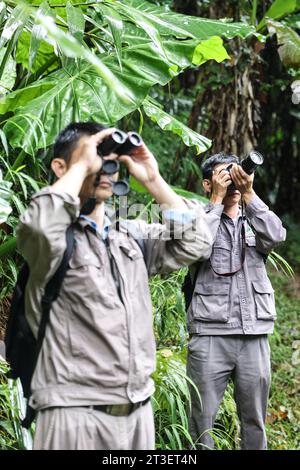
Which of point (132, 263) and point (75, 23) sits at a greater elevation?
point (75, 23)

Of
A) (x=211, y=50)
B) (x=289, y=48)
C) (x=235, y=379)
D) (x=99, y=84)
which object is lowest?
(x=235, y=379)

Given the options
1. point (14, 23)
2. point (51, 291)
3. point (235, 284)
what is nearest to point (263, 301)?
point (235, 284)

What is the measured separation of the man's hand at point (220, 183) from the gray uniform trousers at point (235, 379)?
659 mm

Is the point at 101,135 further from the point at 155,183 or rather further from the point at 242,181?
the point at 242,181

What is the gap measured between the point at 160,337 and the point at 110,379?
2.18 metres

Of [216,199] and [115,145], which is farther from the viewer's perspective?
[216,199]

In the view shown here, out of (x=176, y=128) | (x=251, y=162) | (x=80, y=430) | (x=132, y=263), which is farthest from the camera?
(x=176, y=128)

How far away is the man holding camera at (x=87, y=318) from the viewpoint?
214cm

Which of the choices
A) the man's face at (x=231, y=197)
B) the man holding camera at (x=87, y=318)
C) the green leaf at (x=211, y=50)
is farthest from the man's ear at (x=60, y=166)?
the green leaf at (x=211, y=50)

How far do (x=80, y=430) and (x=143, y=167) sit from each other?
0.87 meters

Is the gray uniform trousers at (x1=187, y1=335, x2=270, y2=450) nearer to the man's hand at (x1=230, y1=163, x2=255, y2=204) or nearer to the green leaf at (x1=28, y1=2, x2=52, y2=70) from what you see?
the man's hand at (x1=230, y1=163, x2=255, y2=204)

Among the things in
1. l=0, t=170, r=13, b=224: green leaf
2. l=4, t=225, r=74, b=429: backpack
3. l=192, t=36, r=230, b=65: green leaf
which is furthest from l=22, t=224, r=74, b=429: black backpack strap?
l=192, t=36, r=230, b=65: green leaf

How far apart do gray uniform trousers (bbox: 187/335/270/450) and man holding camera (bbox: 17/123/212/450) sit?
1.13 metres

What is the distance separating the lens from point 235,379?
11.5ft
